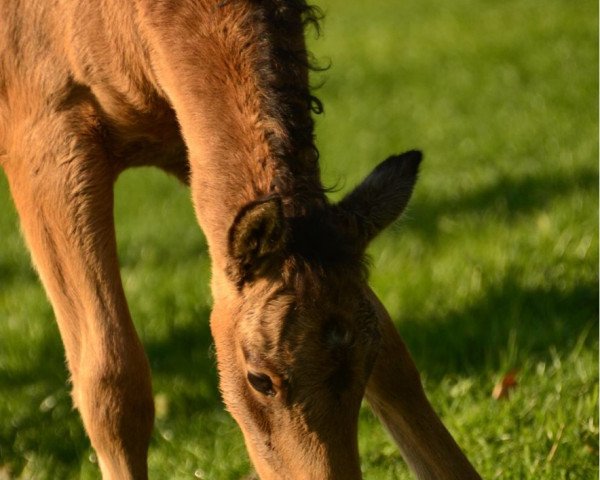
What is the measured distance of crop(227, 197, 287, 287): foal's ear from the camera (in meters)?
3.72

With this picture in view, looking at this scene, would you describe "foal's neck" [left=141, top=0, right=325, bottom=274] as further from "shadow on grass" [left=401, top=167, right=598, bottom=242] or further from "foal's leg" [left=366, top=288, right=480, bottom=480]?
"shadow on grass" [left=401, top=167, right=598, bottom=242]

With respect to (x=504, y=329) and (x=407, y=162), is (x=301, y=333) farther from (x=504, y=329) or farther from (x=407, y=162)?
(x=504, y=329)

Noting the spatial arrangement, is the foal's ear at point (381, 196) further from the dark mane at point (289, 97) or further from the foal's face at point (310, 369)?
the foal's face at point (310, 369)

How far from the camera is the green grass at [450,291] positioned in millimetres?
5379

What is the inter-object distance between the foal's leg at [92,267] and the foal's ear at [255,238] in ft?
2.91

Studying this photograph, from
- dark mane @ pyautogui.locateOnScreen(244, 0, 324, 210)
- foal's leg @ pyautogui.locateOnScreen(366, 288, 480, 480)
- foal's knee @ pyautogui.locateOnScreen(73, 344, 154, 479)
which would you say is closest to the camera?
dark mane @ pyautogui.locateOnScreen(244, 0, 324, 210)

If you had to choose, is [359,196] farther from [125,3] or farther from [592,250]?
[592,250]

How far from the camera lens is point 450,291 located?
6.81 metres

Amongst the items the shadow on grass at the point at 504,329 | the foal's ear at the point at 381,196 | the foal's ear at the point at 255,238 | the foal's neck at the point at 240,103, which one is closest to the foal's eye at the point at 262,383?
the foal's ear at the point at 255,238

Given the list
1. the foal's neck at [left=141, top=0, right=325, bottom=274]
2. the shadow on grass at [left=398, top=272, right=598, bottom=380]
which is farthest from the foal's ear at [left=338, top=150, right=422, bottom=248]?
the shadow on grass at [left=398, top=272, right=598, bottom=380]

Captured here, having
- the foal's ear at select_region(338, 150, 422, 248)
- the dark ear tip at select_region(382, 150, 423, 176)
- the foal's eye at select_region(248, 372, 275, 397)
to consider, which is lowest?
the foal's eye at select_region(248, 372, 275, 397)

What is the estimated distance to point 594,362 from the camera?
5.66 metres

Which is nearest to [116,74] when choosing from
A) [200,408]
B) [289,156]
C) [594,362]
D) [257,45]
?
[257,45]

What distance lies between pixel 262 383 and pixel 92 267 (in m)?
1.15
